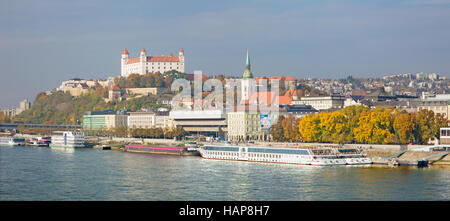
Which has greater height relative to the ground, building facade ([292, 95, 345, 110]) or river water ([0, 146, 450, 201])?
building facade ([292, 95, 345, 110])

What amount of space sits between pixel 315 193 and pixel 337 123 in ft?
92.0

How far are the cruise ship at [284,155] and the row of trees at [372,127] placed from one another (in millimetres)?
8350

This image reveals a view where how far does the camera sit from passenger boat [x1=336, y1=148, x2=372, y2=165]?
4551 centimetres

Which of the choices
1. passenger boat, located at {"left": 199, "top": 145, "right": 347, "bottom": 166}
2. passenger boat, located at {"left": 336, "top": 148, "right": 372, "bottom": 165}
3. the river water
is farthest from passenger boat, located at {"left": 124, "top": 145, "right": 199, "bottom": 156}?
passenger boat, located at {"left": 336, "top": 148, "right": 372, "bottom": 165}

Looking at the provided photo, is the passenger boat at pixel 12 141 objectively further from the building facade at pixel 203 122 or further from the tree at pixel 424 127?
the tree at pixel 424 127

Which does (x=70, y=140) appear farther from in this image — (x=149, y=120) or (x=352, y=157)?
(x=352, y=157)

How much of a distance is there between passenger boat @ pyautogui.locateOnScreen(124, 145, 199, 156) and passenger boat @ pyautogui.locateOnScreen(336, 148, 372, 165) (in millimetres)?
17426

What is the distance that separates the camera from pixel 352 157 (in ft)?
151

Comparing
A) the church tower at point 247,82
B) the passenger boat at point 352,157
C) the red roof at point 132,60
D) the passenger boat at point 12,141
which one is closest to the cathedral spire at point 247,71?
the church tower at point 247,82

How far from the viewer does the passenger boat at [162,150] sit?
201ft

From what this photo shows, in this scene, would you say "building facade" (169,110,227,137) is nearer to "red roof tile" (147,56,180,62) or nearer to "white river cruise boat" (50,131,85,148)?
"white river cruise boat" (50,131,85,148)

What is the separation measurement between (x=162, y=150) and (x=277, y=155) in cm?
1957

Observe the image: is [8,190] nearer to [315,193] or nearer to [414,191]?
[315,193]
